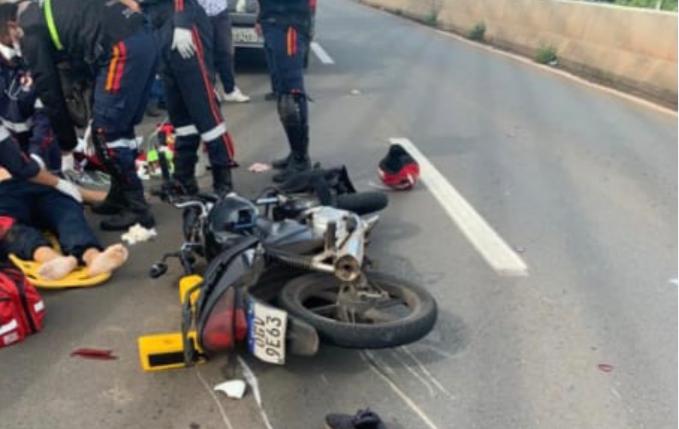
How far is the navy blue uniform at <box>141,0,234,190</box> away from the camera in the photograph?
4.91 m

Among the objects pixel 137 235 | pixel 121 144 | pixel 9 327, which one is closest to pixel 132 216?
pixel 137 235

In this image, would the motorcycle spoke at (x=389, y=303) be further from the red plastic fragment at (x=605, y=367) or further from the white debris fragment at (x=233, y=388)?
the red plastic fragment at (x=605, y=367)

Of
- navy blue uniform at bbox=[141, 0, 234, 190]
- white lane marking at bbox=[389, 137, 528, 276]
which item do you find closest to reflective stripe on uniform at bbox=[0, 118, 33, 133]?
navy blue uniform at bbox=[141, 0, 234, 190]

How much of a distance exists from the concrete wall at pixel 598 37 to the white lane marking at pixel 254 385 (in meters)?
8.01

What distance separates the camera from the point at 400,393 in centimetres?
311

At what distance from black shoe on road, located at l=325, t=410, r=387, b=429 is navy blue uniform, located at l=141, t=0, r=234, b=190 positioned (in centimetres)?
275

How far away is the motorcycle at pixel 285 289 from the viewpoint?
9.92 ft

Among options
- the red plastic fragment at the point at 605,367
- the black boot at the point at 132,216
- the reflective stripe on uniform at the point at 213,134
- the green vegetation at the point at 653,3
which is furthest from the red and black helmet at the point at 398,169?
the green vegetation at the point at 653,3

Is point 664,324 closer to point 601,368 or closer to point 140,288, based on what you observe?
point 601,368

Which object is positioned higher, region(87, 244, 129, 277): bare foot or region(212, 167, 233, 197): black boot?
region(87, 244, 129, 277): bare foot

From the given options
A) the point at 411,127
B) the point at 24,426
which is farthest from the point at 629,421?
the point at 411,127

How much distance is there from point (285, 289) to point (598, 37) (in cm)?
971

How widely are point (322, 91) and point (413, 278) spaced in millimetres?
5925

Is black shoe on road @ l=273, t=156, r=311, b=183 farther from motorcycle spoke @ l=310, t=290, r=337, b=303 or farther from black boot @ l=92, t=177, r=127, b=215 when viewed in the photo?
motorcycle spoke @ l=310, t=290, r=337, b=303
